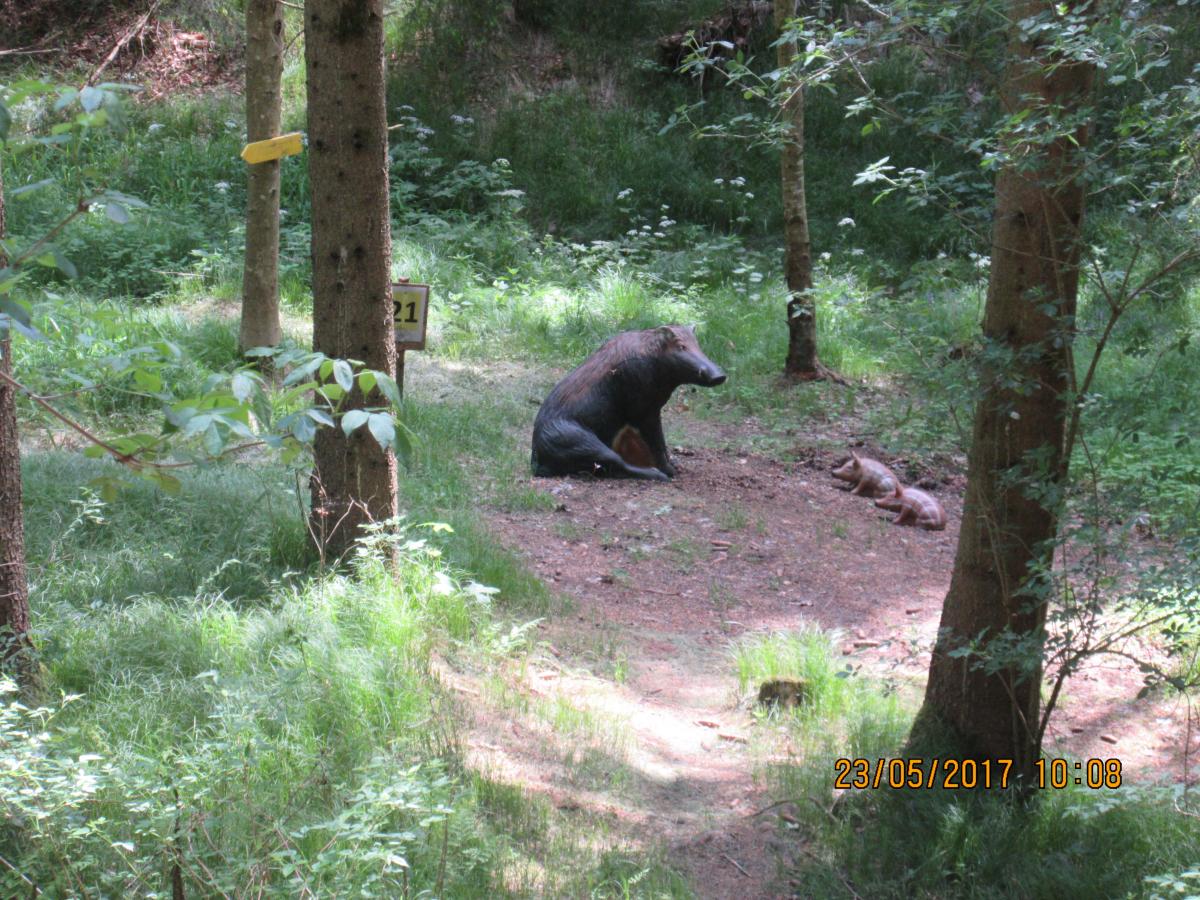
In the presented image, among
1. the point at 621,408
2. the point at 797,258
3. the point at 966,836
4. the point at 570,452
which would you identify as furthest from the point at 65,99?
the point at 797,258

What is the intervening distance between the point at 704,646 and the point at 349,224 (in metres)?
2.65

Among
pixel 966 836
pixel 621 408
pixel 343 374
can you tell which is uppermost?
pixel 343 374

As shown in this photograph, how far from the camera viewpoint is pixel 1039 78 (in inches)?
141

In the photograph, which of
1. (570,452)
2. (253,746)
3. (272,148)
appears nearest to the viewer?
(253,746)

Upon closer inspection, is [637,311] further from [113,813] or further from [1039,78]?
[113,813]

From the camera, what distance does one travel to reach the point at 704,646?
548 centimetres

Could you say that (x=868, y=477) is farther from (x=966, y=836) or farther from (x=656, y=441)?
(x=966, y=836)

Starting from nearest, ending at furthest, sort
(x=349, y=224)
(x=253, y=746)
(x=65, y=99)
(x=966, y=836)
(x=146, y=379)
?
(x=65, y=99), (x=146, y=379), (x=253, y=746), (x=966, y=836), (x=349, y=224)

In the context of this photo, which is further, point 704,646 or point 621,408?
point 621,408

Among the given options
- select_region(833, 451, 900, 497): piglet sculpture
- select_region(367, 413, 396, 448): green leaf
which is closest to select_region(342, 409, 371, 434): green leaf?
select_region(367, 413, 396, 448): green leaf

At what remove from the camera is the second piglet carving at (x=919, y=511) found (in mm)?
7578

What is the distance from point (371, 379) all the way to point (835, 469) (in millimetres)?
6808

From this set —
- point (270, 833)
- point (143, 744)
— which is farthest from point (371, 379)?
point (143, 744)

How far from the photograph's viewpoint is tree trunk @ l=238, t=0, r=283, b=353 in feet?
26.1
